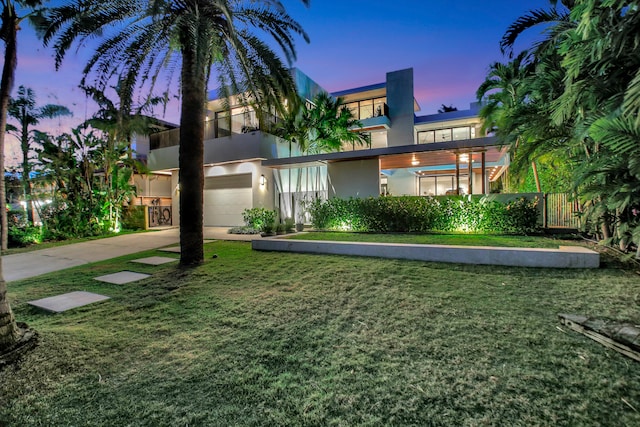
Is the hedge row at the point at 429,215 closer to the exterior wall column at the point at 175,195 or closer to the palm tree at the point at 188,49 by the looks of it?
the palm tree at the point at 188,49

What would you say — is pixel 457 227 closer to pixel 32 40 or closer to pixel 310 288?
pixel 310 288

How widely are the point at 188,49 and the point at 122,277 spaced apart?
17.4 feet

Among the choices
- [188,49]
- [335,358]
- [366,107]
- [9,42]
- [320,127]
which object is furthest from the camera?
[366,107]

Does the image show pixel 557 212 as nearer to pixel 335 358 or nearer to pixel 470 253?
pixel 470 253

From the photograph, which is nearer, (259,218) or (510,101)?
(510,101)

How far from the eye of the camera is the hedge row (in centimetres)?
938

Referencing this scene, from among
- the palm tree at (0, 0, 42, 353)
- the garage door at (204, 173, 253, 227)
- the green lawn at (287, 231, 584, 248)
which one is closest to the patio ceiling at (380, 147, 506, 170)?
the green lawn at (287, 231, 584, 248)

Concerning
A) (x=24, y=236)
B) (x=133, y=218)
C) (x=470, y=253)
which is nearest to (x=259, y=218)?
(x=133, y=218)

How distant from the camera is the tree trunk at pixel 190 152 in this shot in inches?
270

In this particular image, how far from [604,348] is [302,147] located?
48.6 ft

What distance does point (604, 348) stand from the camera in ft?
9.25

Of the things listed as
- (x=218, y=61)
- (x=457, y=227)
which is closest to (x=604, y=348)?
(x=457, y=227)

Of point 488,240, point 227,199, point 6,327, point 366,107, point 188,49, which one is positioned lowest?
point 6,327

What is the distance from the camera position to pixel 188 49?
269 inches
